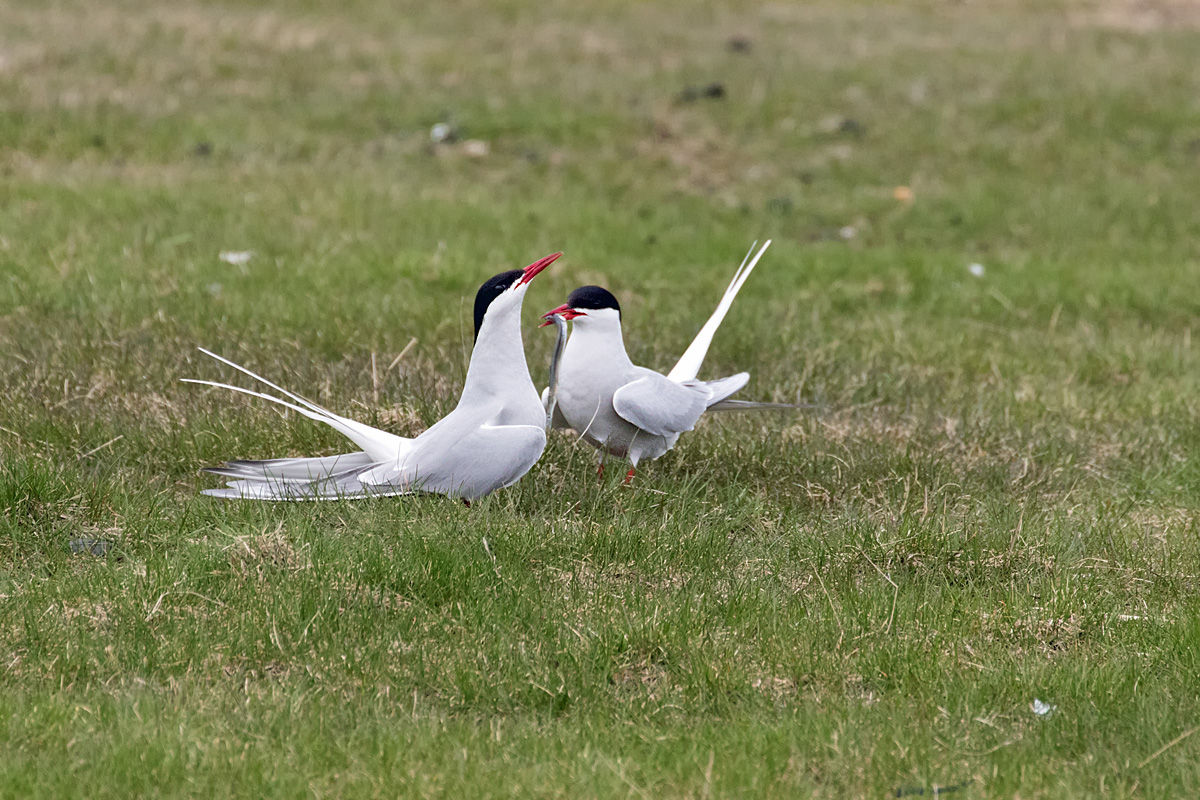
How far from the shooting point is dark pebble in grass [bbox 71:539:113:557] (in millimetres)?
4785

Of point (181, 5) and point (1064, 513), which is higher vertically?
point (181, 5)

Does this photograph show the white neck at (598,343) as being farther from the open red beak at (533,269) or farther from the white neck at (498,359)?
the open red beak at (533,269)

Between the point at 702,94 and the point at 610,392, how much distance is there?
9523mm

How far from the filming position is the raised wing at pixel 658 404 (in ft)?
17.5

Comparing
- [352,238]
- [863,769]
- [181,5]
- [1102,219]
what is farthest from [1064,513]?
[181,5]

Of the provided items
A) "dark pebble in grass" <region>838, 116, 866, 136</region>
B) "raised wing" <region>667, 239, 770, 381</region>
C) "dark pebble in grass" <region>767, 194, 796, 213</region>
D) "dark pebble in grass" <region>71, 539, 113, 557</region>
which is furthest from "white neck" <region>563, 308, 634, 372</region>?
"dark pebble in grass" <region>838, 116, 866, 136</region>

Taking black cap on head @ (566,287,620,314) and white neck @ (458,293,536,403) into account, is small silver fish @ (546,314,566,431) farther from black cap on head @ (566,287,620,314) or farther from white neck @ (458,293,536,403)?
white neck @ (458,293,536,403)

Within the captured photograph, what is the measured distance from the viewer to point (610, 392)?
17.9ft

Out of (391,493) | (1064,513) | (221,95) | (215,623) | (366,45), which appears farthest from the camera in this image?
(366,45)

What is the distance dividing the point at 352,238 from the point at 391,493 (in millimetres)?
4972

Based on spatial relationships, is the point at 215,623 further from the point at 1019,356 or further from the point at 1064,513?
the point at 1019,356

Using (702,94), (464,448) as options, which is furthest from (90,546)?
(702,94)

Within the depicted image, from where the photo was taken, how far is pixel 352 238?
959 centimetres

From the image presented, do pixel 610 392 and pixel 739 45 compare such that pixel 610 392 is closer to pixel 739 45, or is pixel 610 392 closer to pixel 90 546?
pixel 90 546
